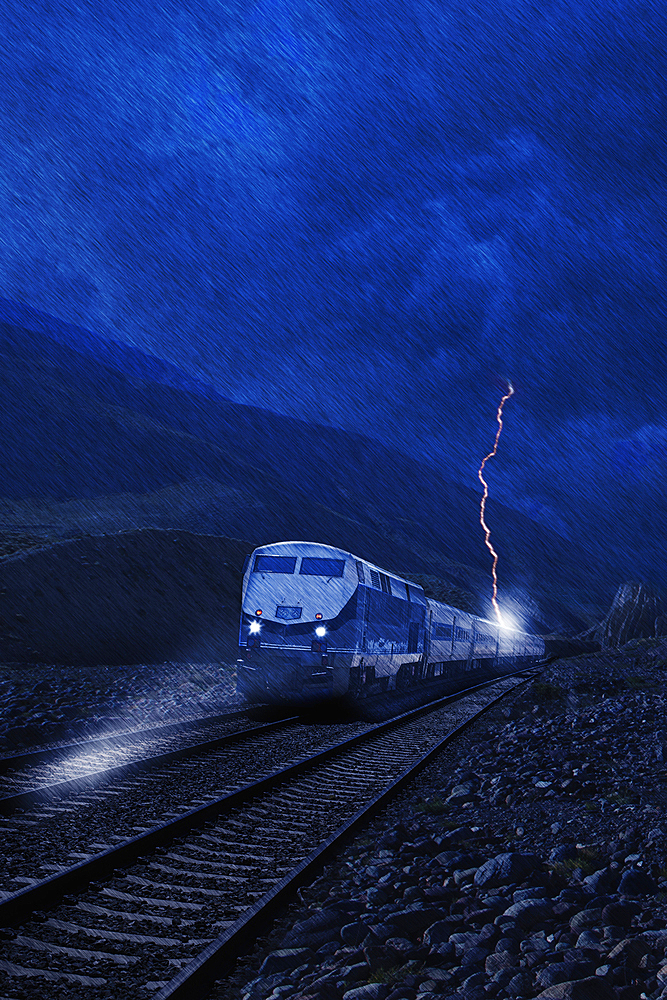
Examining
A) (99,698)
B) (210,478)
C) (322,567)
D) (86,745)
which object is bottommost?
(99,698)

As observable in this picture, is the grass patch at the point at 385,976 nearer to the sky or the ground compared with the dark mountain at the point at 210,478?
nearer to the ground

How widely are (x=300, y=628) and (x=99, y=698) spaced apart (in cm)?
652

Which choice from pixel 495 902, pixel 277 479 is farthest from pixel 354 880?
pixel 277 479

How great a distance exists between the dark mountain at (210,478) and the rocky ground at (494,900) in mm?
73259

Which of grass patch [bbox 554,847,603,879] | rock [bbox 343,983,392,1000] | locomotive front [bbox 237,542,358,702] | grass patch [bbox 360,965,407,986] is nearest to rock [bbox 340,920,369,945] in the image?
grass patch [bbox 360,965,407,986]

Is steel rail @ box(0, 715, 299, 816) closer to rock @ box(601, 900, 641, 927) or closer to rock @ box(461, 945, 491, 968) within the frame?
rock @ box(461, 945, 491, 968)

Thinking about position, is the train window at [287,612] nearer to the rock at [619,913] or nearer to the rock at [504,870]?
the rock at [504,870]

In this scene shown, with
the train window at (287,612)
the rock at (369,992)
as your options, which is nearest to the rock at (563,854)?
the rock at (369,992)

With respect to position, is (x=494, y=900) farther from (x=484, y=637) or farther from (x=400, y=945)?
(x=484, y=637)

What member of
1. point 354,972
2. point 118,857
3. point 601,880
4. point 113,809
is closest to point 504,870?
point 601,880

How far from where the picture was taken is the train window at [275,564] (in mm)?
17141

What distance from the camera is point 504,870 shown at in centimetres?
552

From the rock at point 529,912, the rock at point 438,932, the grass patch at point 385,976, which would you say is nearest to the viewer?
the grass patch at point 385,976

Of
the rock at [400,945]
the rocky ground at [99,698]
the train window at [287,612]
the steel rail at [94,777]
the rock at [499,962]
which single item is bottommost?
the rocky ground at [99,698]
